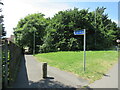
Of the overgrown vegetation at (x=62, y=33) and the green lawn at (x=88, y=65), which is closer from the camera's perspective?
the green lawn at (x=88, y=65)

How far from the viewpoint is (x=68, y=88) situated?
15.5ft

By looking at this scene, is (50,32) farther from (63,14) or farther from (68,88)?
(68,88)

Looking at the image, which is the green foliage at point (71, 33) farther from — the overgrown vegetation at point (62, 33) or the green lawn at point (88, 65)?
the green lawn at point (88, 65)

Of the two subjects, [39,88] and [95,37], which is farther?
[95,37]

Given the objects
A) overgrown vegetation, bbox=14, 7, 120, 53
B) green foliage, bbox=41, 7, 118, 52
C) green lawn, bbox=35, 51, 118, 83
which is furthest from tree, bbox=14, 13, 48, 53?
green lawn, bbox=35, 51, 118, 83

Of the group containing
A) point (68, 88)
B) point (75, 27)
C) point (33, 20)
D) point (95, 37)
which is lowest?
point (68, 88)

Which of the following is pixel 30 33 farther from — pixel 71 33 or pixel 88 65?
pixel 88 65

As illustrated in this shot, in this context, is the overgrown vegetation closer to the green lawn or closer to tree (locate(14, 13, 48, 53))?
tree (locate(14, 13, 48, 53))

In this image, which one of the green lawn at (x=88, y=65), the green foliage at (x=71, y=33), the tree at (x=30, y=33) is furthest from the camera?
the tree at (x=30, y=33)

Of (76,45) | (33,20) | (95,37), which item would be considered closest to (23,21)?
(33,20)

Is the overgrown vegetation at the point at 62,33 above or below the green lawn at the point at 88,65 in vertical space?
above

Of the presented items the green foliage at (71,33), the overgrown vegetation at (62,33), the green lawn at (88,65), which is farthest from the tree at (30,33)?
the green lawn at (88,65)

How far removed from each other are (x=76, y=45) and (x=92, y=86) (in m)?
25.3

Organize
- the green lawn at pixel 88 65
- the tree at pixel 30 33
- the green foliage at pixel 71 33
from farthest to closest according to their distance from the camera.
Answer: the tree at pixel 30 33 < the green foliage at pixel 71 33 < the green lawn at pixel 88 65
